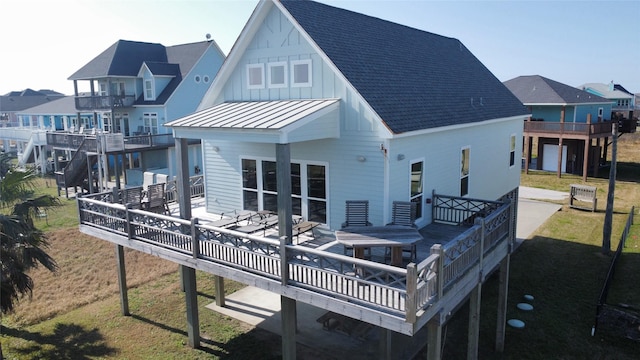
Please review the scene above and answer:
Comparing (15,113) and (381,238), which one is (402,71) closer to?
(381,238)

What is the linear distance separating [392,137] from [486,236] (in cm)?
326

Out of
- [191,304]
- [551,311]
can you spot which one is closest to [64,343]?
[191,304]

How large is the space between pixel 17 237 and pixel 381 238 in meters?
9.57

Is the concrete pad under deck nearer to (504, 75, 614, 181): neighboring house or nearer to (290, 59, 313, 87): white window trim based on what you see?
(290, 59, 313, 87): white window trim

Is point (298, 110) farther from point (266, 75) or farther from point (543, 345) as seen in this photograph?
point (543, 345)

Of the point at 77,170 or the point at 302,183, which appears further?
the point at 77,170

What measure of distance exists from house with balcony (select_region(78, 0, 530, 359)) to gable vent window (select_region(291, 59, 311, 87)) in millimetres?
43

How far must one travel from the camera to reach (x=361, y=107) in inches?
455

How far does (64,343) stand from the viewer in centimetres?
1366

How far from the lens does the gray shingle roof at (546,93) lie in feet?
123

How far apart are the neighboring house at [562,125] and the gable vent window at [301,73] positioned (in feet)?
95.3

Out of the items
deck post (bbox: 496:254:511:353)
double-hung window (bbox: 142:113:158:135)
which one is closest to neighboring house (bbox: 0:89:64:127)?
double-hung window (bbox: 142:113:158:135)

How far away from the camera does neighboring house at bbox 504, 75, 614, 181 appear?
35562 mm

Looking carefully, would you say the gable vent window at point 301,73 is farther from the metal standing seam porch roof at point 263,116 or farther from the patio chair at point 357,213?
the patio chair at point 357,213
